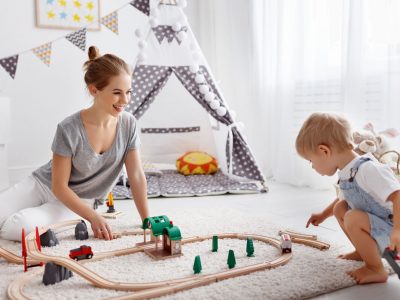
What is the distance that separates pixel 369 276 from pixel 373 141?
39.5 inches

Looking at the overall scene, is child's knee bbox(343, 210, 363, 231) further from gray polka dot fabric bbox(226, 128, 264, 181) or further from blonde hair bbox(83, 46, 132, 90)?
gray polka dot fabric bbox(226, 128, 264, 181)

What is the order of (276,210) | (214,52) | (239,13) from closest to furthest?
(276,210) < (239,13) < (214,52)

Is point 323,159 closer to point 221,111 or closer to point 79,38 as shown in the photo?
point 221,111

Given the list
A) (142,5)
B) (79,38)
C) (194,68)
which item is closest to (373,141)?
(194,68)

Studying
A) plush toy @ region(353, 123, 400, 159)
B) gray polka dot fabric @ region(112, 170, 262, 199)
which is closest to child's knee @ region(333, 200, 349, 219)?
plush toy @ region(353, 123, 400, 159)

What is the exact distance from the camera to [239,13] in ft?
12.2

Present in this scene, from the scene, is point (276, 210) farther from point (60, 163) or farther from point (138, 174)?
point (60, 163)

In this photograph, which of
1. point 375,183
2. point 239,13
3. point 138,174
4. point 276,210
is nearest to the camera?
point 375,183

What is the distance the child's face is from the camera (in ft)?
4.45

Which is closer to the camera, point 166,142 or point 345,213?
point 345,213

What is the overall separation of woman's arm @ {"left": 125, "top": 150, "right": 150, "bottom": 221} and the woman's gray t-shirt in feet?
0.13

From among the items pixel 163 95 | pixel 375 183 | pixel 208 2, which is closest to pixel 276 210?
pixel 375 183

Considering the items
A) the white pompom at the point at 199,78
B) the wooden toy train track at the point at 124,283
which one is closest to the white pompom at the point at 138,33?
the white pompom at the point at 199,78

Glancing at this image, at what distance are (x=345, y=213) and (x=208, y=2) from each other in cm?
320
